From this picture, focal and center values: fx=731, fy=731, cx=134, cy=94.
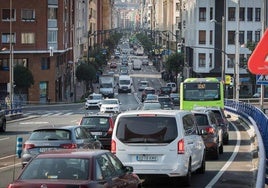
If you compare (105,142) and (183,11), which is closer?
(105,142)

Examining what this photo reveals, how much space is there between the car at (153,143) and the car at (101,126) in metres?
10.2

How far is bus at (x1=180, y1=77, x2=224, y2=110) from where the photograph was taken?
144 ft

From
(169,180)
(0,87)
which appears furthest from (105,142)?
(0,87)

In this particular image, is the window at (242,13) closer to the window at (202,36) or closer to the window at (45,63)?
the window at (202,36)

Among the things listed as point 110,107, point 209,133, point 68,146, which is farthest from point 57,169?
point 110,107

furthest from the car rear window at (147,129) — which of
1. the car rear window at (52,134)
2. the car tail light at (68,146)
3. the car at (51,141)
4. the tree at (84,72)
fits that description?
the tree at (84,72)

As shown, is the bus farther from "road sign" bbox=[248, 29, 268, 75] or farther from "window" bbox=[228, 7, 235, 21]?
"window" bbox=[228, 7, 235, 21]

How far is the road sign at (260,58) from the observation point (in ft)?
22.0

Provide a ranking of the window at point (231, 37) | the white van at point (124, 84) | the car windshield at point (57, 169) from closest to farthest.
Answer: the car windshield at point (57, 169)
the window at point (231, 37)
the white van at point (124, 84)

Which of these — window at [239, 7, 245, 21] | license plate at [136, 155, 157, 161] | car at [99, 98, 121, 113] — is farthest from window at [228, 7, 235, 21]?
license plate at [136, 155, 157, 161]

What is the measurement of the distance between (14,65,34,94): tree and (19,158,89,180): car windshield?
232ft

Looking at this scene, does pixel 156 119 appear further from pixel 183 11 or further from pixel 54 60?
pixel 183 11

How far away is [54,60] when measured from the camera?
8900 centimetres

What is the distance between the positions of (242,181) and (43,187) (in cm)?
949
